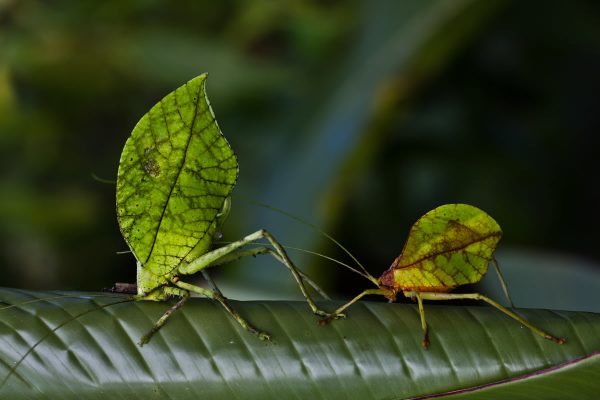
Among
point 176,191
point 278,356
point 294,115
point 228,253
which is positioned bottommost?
point 278,356

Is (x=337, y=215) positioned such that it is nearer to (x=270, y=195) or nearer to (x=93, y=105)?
(x=270, y=195)

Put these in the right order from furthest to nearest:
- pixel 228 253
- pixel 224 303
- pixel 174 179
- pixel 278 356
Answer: pixel 228 253 < pixel 174 179 < pixel 224 303 < pixel 278 356

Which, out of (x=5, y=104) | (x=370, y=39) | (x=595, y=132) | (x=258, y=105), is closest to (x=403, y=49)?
(x=370, y=39)

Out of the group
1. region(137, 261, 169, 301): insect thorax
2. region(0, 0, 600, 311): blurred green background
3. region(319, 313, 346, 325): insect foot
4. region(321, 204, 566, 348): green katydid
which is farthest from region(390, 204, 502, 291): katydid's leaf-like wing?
region(0, 0, 600, 311): blurred green background

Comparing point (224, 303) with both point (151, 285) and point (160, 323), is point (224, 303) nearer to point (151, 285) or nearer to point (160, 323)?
point (160, 323)

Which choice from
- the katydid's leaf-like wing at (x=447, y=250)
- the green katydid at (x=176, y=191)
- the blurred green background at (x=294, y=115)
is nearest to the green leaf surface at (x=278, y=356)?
the green katydid at (x=176, y=191)

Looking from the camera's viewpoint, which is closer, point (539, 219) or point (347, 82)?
point (347, 82)

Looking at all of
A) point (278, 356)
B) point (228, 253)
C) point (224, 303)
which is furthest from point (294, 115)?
point (278, 356)

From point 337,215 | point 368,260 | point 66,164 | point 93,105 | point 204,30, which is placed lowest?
point 368,260
